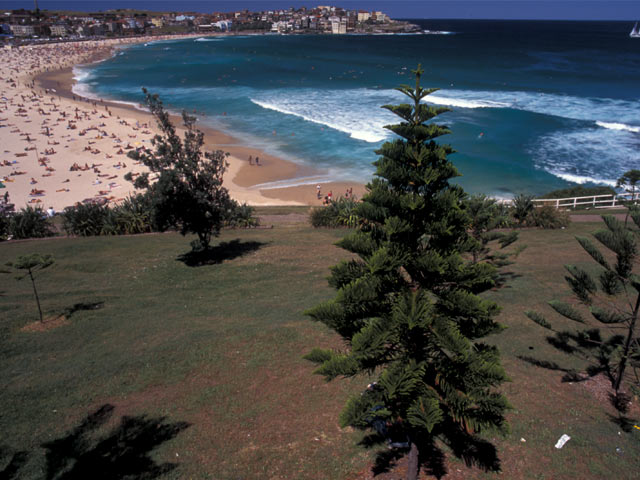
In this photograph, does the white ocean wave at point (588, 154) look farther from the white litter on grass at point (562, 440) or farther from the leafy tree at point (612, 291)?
the white litter on grass at point (562, 440)

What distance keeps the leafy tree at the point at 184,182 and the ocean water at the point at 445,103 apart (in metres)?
9.27

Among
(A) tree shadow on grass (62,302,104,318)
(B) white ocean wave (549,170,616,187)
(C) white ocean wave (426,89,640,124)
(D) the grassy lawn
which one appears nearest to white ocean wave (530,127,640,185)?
(B) white ocean wave (549,170,616,187)

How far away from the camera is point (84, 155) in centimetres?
3719

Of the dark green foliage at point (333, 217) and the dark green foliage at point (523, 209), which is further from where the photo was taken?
the dark green foliage at point (333, 217)

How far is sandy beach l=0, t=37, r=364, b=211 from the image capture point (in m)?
29.7

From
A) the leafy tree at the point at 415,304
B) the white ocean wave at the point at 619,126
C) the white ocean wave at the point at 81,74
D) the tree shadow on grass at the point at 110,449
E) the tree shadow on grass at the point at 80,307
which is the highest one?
the white ocean wave at the point at 81,74

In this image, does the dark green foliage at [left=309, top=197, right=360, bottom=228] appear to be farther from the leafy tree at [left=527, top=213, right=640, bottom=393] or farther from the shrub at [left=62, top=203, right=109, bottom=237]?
the leafy tree at [left=527, top=213, right=640, bottom=393]

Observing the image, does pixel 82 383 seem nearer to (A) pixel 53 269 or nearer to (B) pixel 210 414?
(B) pixel 210 414

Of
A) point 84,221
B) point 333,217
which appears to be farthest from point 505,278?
point 84,221

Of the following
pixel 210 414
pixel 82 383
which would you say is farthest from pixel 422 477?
pixel 82 383

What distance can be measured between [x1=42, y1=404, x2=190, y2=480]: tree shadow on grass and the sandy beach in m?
21.9

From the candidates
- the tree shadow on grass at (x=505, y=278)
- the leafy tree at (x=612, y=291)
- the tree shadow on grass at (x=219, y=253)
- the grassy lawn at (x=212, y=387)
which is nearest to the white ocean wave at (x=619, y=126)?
the grassy lawn at (x=212, y=387)

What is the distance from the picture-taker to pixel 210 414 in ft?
25.1

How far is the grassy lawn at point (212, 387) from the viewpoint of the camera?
6547 mm
